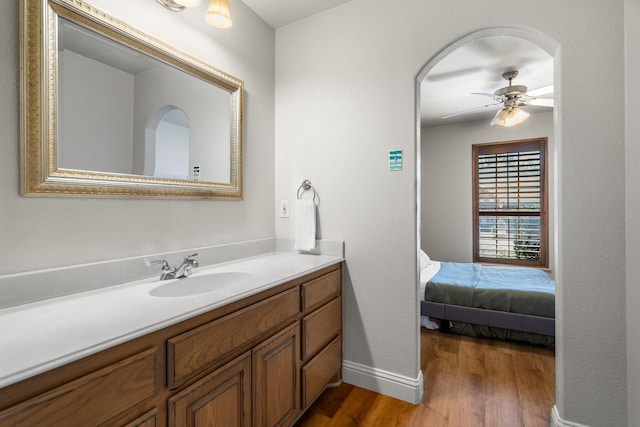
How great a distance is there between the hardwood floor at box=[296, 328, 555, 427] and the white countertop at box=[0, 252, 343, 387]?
0.96 m

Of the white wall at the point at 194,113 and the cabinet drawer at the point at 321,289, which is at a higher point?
the white wall at the point at 194,113

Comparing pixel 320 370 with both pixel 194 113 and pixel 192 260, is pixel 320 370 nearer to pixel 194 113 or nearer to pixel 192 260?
pixel 192 260

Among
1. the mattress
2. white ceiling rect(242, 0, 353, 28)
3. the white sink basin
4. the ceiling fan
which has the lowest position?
the mattress

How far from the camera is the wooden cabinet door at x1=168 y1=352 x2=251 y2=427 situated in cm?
98

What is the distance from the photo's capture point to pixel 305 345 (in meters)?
1.61

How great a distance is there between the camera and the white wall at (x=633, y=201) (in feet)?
4.17

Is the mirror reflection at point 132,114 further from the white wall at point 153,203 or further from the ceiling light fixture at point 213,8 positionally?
the ceiling light fixture at point 213,8

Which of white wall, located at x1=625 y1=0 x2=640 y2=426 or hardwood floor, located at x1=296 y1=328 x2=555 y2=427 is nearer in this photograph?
white wall, located at x1=625 y1=0 x2=640 y2=426

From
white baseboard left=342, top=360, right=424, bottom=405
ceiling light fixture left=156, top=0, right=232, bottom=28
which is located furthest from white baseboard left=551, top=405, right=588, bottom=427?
ceiling light fixture left=156, top=0, right=232, bottom=28

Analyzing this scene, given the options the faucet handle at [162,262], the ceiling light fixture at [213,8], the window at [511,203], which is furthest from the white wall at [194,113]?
the window at [511,203]

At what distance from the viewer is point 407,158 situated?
1.84m

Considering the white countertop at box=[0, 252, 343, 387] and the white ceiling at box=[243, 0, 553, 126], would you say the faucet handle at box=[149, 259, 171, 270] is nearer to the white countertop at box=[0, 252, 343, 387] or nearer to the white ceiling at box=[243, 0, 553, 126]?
the white countertop at box=[0, 252, 343, 387]

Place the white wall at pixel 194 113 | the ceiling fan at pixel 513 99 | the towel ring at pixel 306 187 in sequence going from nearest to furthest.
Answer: the white wall at pixel 194 113 < the towel ring at pixel 306 187 < the ceiling fan at pixel 513 99

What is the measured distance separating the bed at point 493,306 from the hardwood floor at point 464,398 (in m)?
0.21
